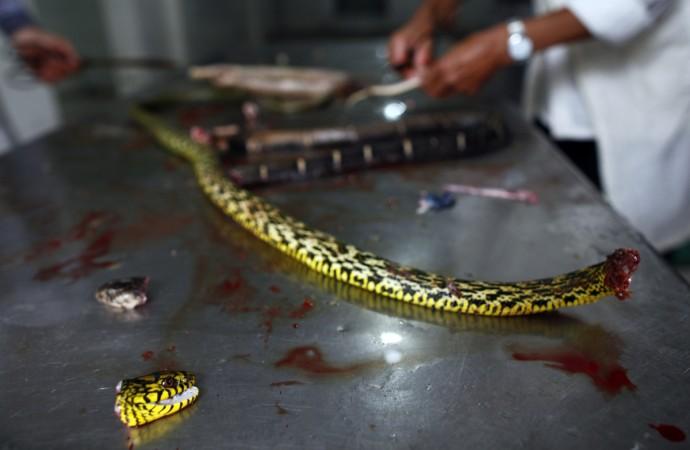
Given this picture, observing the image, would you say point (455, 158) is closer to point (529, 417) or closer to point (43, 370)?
point (529, 417)

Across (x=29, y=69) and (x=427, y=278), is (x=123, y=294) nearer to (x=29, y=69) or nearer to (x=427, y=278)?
(x=427, y=278)

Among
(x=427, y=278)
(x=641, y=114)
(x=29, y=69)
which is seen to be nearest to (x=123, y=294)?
(x=427, y=278)

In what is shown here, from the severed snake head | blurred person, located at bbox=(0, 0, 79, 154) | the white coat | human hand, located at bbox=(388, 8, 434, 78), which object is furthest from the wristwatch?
blurred person, located at bbox=(0, 0, 79, 154)

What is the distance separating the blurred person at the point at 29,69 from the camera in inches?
116

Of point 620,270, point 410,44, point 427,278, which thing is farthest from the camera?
point 410,44

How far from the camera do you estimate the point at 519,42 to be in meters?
2.01

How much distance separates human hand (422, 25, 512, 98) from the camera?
6.72 feet

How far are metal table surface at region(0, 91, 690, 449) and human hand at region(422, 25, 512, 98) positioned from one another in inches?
21.7

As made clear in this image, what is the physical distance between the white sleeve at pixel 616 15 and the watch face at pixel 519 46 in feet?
0.58

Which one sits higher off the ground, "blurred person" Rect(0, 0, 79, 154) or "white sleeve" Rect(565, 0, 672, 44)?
"white sleeve" Rect(565, 0, 672, 44)

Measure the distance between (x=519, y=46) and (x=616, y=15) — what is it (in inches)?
12.9

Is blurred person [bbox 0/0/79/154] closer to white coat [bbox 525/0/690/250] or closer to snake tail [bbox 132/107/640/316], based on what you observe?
snake tail [bbox 132/107/640/316]

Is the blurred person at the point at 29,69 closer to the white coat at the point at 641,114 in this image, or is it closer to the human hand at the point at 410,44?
the human hand at the point at 410,44

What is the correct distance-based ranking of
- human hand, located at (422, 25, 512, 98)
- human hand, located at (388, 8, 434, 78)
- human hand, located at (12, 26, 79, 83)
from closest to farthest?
human hand, located at (422, 25, 512, 98)
human hand, located at (388, 8, 434, 78)
human hand, located at (12, 26, 79, 83)
